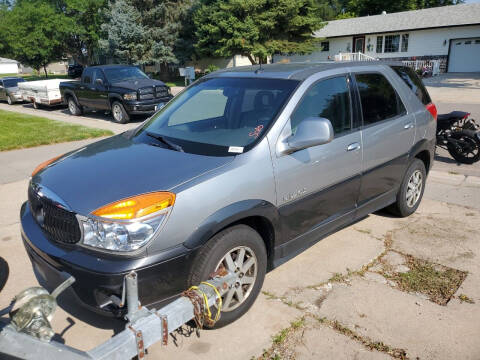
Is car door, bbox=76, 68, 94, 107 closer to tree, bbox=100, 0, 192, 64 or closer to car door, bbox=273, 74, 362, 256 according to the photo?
car door, bbox=273, 74, 362, 256

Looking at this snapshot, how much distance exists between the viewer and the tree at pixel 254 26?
90.3 feet

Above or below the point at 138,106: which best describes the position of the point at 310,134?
above

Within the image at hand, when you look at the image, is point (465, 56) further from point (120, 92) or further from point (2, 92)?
point (2, 92)

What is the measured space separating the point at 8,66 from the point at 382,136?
83.2 metres

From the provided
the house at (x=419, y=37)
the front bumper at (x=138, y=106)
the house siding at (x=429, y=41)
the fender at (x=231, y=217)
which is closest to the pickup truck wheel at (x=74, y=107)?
the front bumper at (x=138, y=106)

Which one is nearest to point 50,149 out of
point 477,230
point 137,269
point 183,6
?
point 137,269

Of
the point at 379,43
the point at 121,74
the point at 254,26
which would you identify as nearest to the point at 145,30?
the point at 254,26

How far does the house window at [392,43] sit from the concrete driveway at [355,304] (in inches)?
1257

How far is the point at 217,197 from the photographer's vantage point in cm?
288

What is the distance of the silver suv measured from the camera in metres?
2.66

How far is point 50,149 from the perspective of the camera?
966 cm

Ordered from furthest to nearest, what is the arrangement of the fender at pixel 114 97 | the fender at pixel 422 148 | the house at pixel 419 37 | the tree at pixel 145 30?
the house at pixel 419 37, the tree at pixel 145 30, the fender at pixel 114 97, the fender at pixel 422 148

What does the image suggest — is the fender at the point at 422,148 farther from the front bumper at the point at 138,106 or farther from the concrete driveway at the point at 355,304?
the front bumper at the point at 138,106

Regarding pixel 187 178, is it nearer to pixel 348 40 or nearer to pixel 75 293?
pixel 75 293
